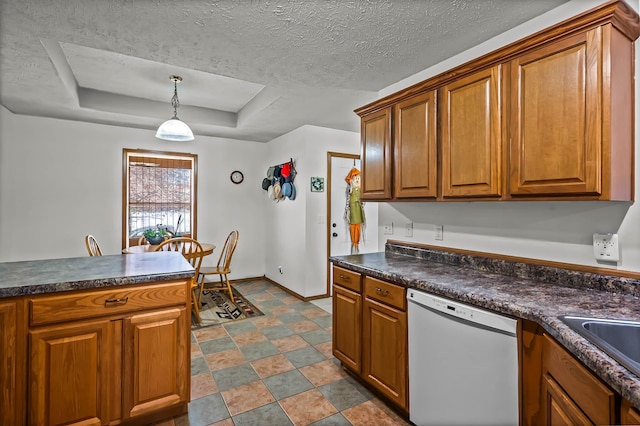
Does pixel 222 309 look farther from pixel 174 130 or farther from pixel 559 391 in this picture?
pixel 559 391

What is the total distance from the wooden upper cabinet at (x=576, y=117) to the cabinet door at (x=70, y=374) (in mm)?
2334

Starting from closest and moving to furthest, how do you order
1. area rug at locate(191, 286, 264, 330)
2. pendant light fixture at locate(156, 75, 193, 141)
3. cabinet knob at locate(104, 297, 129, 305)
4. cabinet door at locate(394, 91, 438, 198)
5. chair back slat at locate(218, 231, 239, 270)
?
cabinet knob at locate(104, 297, 129, 305) < cabinet door at locate(394, 91, 438, 198) < pendant light fixture at locate(156, 75, 193, 141) < area rug at locate(191, 286, 264, 330) < chair back slat at locate(218, 231, 239, 270)

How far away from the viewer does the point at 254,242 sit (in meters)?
5.33

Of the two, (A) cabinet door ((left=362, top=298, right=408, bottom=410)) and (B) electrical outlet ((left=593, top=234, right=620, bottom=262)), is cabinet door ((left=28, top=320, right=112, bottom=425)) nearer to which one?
(A) cabinet door ((left=362, top=298, right=408, bottom=410))

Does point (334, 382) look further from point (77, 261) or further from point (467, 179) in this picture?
point (77, 261)

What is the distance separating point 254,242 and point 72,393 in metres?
3.75

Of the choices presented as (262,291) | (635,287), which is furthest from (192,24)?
(262,291)

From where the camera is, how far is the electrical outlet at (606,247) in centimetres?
150

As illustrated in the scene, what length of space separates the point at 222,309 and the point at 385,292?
2604 millimetres

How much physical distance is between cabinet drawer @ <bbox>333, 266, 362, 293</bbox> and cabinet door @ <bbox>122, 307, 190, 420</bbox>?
1.09m

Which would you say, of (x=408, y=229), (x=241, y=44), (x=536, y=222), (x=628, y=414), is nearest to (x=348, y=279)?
(x=408, y=229)

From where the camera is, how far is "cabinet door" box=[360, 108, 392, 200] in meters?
2.44

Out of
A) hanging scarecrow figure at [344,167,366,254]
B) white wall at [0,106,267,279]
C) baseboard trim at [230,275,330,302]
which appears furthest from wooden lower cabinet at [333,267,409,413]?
white wall at [0,106,267,279]

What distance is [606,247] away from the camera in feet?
5.00
